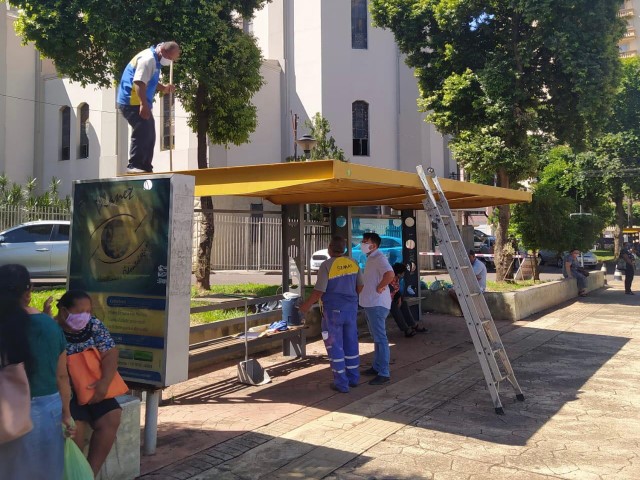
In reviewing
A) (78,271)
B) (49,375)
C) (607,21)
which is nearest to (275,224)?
(607,21)

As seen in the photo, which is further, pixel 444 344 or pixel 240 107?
pixel 240 107

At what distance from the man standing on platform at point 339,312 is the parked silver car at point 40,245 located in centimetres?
862

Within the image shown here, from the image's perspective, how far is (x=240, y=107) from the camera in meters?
13.8

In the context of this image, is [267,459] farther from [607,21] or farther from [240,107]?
[607,21]

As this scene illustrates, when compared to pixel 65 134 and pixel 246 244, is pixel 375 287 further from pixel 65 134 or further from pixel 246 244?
pixel 65 134

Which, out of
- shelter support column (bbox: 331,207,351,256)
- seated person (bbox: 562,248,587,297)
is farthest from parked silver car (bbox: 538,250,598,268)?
shelter support column (bbox: 331,207,351,256)

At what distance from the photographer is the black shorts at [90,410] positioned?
3.92 metres

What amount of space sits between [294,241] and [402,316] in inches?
115

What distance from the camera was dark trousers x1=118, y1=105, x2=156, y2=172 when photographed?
6.20 m

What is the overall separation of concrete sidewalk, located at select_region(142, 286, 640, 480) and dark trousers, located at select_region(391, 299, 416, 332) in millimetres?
1129

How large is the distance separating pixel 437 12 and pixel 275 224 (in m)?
10.5

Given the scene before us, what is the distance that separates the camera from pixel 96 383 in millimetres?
3928

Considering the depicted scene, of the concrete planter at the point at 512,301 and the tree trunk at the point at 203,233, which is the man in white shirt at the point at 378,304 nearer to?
the concrete planter at the point at 512,301

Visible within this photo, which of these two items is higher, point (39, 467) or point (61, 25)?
point (61, 25)
